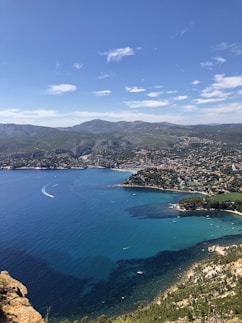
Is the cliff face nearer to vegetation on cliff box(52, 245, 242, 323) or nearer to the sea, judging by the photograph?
the sea

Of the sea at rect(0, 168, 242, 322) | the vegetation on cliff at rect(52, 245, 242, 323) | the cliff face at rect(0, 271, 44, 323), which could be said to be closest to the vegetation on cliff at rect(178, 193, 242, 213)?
the sea at rect(0, 168, 242, 322)

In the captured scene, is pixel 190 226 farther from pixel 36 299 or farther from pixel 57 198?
pixel 57 198

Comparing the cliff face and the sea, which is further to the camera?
the sea

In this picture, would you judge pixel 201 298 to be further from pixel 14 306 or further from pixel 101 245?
pixel 101 245

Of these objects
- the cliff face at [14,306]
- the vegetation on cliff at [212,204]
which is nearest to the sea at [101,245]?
the vegetation on cliff at [212,204]

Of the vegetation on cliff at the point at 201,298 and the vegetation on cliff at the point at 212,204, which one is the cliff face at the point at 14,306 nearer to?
the vegetation on cliff at the point at 201,298

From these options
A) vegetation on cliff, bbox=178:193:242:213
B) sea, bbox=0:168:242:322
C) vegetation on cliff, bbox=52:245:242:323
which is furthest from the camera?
vegetation on cliff, bbox=178:193:242:213
